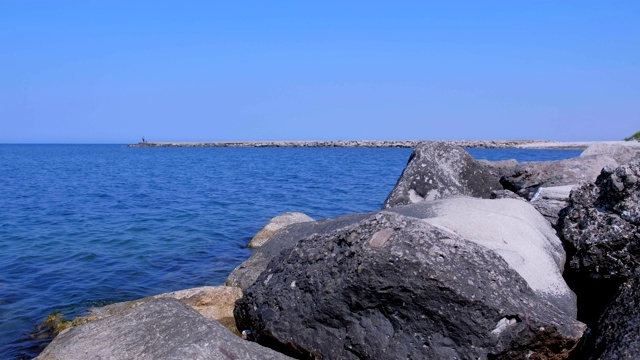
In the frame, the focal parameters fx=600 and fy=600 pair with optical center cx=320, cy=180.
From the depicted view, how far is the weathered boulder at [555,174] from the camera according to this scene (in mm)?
10852

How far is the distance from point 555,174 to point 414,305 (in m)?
6.98

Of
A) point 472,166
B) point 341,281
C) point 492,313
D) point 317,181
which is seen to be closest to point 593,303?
point 492,313

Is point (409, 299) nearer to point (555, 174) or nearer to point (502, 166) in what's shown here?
point (555, 174)

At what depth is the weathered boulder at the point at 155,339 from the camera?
490 centimetres

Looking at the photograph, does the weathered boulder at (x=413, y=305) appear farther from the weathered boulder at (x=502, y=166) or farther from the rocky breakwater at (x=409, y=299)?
the weathered boulder at (x=502, y=166)

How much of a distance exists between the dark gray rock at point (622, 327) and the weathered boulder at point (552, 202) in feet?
9.75

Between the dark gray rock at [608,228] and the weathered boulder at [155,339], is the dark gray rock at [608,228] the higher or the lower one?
the higher one

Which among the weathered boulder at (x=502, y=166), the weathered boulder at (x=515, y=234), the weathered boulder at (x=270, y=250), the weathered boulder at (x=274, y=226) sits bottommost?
the weathered boulder at (x=274, y=226)

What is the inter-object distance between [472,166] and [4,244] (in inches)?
461

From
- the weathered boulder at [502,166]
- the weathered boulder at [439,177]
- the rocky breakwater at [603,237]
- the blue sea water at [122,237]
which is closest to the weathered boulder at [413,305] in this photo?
the rocky breakwater at [603,237]

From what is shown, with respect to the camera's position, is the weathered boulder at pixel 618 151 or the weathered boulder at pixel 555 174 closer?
the weathered boulder at pixel 555 174

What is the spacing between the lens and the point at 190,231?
17.4 meters

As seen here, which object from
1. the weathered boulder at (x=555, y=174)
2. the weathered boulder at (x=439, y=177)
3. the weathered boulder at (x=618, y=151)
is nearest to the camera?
the weathered boulder at (x=555, y=174)

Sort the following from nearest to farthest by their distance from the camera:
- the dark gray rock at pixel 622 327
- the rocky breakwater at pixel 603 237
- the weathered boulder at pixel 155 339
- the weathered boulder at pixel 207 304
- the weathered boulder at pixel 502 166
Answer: the dark gray rock at pixel 622 327, the weathered boulder at pixel 155 339, the rocky breakwater at pixel 603 237, the weathered boulder at pixel 207 304, the weathered boulder at pixel 502 166
